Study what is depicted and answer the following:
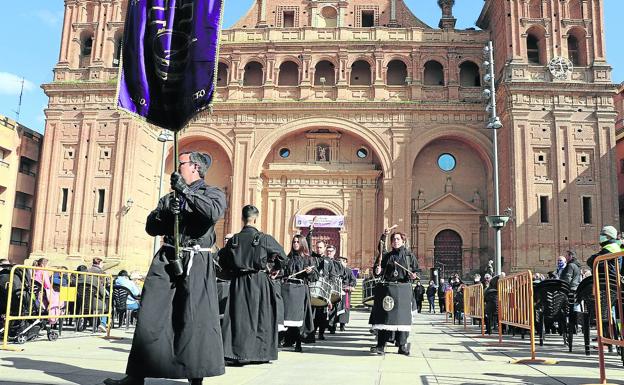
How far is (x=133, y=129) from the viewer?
2861cm

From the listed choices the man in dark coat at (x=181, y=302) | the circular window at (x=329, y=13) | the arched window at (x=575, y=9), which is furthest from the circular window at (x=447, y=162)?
the man in dark coat at (x=181, y=302)

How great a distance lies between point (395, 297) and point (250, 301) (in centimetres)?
237

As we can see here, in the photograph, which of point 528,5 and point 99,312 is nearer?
point 99,312

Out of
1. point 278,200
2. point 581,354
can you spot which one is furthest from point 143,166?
point 581,354

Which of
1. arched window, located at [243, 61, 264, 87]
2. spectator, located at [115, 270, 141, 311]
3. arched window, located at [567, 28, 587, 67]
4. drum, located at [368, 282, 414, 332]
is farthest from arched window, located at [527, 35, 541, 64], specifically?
drum, located at [368, 282, 414, 332]

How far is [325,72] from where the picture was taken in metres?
31.6

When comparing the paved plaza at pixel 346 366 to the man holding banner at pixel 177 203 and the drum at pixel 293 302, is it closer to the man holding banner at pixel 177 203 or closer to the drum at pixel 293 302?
the drum at pixel 293 302

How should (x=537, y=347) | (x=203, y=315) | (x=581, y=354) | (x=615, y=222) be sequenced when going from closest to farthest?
(x=203, y=315)
(x=581, y=354)
(x=537, y=347)
(x=615, y=222)

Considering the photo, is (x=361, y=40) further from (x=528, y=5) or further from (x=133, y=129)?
(x=133, y=129)

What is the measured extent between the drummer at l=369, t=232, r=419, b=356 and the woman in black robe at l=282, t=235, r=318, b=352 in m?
1.10

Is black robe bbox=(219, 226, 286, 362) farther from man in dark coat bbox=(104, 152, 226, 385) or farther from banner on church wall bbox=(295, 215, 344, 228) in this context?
banner on church wall bbox=(295, 215, 344, 228)

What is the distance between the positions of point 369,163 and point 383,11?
9.03m

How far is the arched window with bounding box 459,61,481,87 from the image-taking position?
3077 centimetres

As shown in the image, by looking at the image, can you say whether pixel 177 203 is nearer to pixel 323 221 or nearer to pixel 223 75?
pixel 323 221
